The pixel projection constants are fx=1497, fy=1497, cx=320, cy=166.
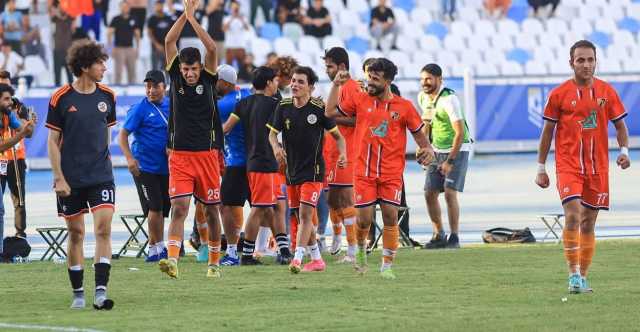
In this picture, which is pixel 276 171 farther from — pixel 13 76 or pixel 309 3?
pixel 309 3

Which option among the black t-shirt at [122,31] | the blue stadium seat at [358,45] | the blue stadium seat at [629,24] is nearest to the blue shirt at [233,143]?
the black t-shirt at [122,31]

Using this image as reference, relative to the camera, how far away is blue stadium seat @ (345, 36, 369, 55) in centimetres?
3597

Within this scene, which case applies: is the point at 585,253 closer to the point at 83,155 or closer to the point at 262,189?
the point at 262,189

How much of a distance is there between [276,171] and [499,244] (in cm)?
358

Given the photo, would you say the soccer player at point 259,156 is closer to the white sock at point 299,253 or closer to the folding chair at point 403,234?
the white sock at point 299,253

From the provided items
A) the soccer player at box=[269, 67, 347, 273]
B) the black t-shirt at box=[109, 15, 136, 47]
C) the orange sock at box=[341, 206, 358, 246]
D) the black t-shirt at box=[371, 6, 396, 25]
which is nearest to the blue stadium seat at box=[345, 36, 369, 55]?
the black t-shirt at box=[371, 6, 396, 25]

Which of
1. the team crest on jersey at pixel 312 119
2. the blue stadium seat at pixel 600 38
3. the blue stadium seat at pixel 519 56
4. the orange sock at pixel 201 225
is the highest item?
the blue stadium seat at pixel 600 38

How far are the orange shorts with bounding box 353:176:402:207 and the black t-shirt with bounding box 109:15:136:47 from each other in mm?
19396

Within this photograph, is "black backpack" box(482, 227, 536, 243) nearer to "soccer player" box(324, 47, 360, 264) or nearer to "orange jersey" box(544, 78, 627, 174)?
"soccer player" box(324, 47, 360, 264)

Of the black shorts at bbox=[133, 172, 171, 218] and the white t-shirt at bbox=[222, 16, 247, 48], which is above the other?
the white t-shirt at bbox=[222, 16, 247, 48]

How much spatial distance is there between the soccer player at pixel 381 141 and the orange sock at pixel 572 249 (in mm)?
1681

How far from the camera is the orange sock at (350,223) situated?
48.2ft

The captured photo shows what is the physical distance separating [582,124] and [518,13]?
2838 cm

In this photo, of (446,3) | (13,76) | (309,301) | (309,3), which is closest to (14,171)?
(309,301)
